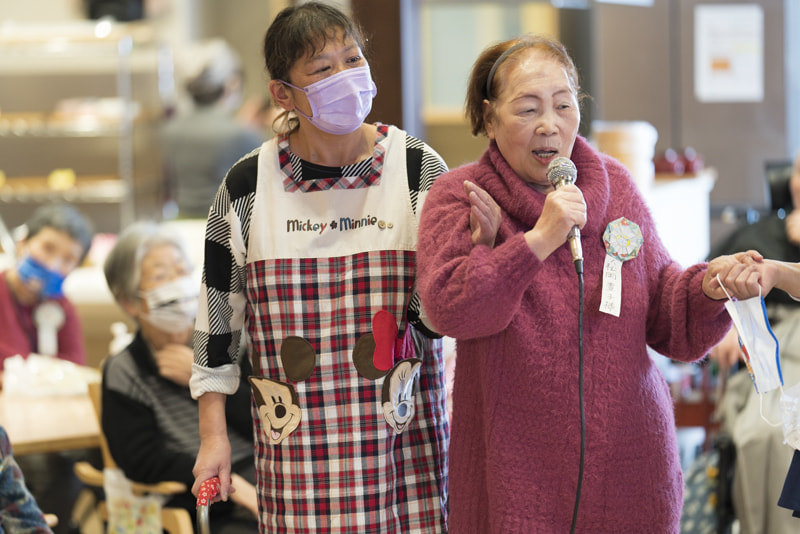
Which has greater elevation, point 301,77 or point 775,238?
point 301,77

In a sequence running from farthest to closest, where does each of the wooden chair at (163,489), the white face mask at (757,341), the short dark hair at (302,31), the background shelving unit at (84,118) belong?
the background shelving unit at (84,118), the wooden chair at (163,489), the short dark hair at (302,31), the white face mask at (757,341)

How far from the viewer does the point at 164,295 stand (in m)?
2.88

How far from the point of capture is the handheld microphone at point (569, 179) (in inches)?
57.2

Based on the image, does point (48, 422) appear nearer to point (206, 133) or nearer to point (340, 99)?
point (340, 99)

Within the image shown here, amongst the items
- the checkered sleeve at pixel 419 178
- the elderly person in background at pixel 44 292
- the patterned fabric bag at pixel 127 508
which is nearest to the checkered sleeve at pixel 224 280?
the checkered sleeve at pixel 419 178

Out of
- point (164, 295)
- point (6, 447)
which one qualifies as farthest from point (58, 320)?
point (6, 447)

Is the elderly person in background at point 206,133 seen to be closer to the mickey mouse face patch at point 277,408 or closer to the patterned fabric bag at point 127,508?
the patterned fabric bag at point 127,508

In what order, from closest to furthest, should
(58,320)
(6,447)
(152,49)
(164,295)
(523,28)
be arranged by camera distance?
(6,447), (164,295), (58,320), (523,28), (152,49)

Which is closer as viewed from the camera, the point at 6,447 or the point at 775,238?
the point at 6,447

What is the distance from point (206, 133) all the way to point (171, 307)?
256 centimetres

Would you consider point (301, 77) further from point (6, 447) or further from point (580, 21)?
point (580, 21)

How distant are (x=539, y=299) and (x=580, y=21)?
3.89m

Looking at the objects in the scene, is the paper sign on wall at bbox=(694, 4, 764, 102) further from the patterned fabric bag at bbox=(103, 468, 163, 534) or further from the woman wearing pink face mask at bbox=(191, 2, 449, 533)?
the woman wearing pink face mask at bbox=(191, 2, 449, 533)

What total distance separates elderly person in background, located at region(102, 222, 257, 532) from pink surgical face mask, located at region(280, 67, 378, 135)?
1207 mm
